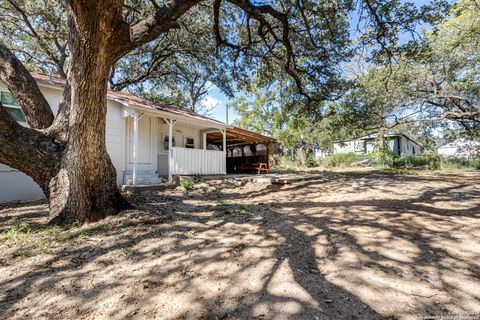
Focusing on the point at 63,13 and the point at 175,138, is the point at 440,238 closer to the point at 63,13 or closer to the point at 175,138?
the point at 175,138

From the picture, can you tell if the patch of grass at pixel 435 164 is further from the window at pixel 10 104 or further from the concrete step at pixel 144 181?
the window at pixel 10 104

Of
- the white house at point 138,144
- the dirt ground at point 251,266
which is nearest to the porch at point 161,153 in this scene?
the white house at point 138,144

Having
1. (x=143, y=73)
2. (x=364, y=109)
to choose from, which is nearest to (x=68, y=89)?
(x=143, y=73)

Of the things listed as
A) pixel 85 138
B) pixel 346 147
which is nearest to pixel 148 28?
pixel 85 138

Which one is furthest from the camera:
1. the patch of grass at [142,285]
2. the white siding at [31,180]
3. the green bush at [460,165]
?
the green bush at [460,165]

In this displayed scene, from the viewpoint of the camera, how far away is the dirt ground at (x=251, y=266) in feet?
6.51

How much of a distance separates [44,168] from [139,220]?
1.86m

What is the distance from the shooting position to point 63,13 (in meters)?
10.4

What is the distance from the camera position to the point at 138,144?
9297 mm

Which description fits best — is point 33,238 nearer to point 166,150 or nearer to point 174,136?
point 166,150

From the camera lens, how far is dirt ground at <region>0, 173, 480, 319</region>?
1985 mm

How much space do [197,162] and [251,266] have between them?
7707mm

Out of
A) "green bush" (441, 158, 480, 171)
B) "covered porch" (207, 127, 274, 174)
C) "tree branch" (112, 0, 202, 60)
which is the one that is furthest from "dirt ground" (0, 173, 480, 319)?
"green bush" (441, 158, 480, 171)

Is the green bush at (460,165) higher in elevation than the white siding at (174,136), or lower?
lower
